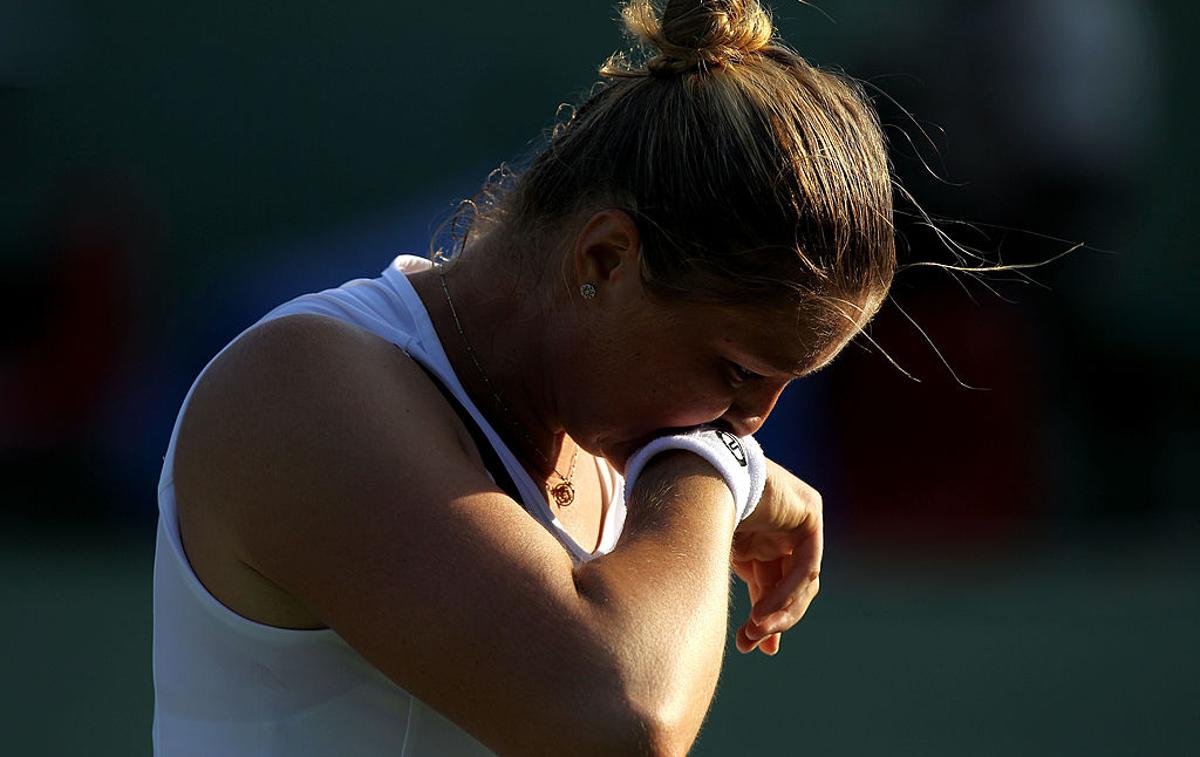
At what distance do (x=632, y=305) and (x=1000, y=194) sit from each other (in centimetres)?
368

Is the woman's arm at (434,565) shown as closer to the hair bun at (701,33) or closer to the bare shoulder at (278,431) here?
the bare shoulder at (278,431)

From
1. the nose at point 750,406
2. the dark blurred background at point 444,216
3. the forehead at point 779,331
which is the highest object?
the forehead at point 779,331

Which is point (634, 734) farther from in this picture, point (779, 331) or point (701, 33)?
point (701, 33)

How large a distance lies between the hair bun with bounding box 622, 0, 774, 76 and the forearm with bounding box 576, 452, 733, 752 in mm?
421

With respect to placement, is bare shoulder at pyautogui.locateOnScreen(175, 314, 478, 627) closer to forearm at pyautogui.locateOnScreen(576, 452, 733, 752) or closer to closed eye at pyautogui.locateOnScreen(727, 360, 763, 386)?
forearm at pyautogui.locateOnScreen(576, 452, 733, 752)

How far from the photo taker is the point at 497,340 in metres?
1.57

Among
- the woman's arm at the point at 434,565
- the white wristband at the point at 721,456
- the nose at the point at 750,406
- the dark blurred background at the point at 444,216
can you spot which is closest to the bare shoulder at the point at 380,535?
the woman's arm at the point at 434,565

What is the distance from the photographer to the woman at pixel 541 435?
1.25m

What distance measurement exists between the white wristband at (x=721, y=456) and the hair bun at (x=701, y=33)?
363 mm

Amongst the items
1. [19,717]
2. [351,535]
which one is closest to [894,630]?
[19,717]

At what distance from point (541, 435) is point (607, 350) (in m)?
0.16

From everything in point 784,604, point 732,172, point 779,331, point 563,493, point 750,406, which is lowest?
point 784,604

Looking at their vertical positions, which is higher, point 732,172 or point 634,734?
point 732,172

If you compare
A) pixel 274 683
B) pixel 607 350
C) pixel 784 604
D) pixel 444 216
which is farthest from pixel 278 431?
pixel 444 216
